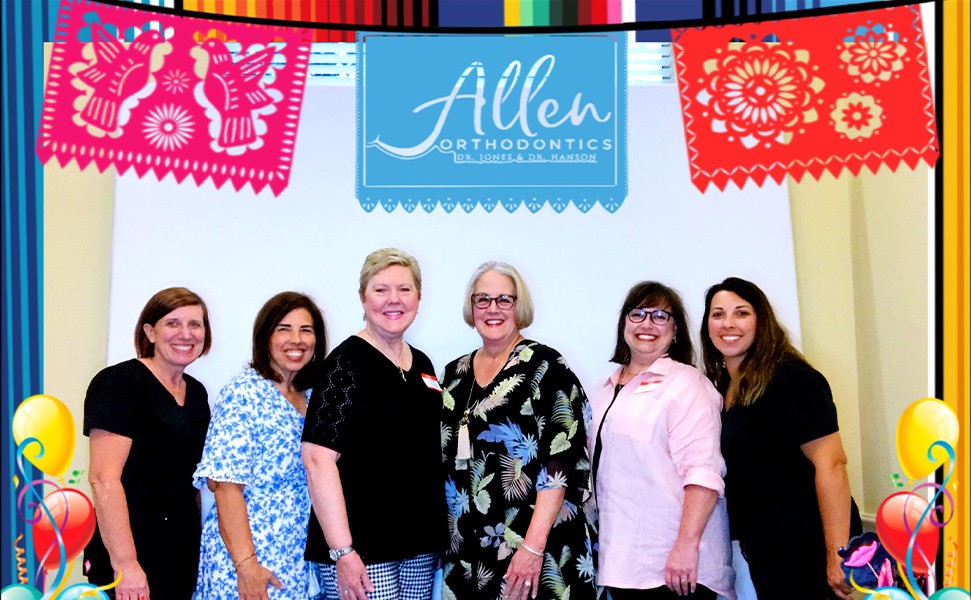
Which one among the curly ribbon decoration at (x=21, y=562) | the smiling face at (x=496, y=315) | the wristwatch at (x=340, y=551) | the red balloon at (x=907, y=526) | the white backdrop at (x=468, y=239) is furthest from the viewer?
the white backdrop at (x=468, y=239)

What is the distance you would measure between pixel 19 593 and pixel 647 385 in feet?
6.80

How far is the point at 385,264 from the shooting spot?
9.11 ft

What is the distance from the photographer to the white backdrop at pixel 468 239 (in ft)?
10.2

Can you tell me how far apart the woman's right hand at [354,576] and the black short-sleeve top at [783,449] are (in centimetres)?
112

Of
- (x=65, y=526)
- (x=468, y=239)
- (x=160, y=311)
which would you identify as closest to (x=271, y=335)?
(x=160, y=311)

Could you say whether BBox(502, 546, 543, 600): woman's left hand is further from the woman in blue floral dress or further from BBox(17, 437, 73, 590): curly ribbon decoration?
BBox(17, 437, 73, 590): curly ribbon decoration

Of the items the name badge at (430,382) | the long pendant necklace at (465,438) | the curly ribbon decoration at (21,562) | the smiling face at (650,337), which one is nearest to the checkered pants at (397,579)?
the long pendant necklace at (465,438)

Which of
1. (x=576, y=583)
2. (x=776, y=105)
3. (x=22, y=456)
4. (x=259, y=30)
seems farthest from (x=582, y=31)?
(x=22, y=456)

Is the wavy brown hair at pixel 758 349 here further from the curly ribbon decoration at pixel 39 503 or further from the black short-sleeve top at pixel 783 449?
the curly ribbon decoration at pixel 39 503

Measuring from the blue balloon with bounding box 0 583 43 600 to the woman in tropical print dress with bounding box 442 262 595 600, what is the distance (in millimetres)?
1343

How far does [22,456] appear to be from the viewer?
2.95 m

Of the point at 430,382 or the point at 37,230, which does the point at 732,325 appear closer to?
the point at 430,382

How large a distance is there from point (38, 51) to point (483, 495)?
203cm

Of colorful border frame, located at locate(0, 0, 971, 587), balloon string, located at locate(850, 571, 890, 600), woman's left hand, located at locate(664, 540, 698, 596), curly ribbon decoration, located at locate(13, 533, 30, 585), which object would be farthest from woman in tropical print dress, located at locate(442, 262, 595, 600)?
curly ribbon decoration, located at locate(13, 533, 30, 585)
